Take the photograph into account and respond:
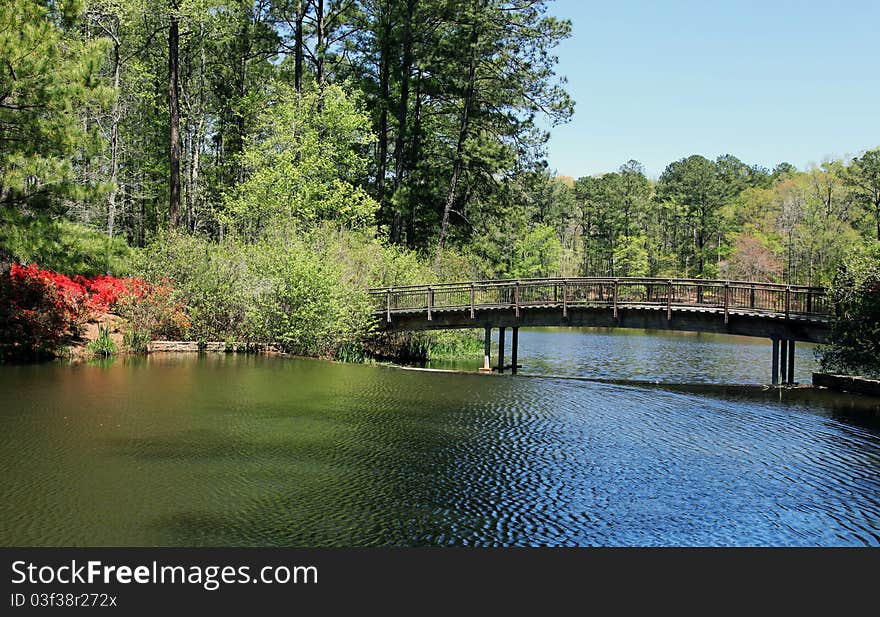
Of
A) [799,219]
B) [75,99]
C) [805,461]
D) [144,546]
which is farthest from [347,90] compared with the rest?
[799,219]

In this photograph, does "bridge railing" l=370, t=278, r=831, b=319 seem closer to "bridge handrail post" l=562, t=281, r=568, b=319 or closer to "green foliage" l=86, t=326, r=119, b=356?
"bridge handrail post" l=562, t=281, r=568, b=319

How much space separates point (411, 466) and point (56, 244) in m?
12.2

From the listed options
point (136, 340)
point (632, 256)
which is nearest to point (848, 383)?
point (136, 340)

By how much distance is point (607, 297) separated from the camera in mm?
23531

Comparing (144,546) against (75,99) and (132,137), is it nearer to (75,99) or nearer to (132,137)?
(75,99)

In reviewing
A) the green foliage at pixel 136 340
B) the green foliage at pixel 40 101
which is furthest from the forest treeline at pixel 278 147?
the green foliage at pixel 136 340

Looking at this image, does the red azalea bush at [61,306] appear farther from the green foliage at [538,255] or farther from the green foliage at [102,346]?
the green foliage at [538,255]

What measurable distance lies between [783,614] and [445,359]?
2137 centimetres

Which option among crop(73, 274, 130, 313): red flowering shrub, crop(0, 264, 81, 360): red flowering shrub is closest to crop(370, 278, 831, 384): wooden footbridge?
crop(73, 274, 130, 313): red flowering shrub

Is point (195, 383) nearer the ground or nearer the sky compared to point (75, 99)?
nearer the ground

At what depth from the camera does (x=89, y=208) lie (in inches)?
1348

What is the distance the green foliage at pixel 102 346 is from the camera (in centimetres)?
2042

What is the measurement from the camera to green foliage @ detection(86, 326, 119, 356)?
67.0 feet

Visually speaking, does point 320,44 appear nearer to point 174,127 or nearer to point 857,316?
point 174,127
